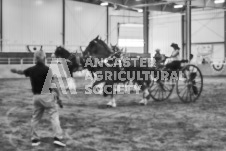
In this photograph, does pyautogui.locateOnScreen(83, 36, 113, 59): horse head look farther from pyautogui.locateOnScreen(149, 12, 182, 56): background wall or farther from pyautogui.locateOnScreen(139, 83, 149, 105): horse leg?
pyautogui.locateOnScreen(149, 12, 182, 56): background wall

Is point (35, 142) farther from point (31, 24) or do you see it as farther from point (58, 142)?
point (31, 24)

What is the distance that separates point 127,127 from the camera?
676 cm

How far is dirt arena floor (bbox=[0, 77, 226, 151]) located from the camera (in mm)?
5355

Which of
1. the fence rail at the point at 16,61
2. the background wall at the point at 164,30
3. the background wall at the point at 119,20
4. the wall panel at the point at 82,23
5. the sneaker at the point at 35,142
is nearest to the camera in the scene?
the sneaker at the point at 35,142

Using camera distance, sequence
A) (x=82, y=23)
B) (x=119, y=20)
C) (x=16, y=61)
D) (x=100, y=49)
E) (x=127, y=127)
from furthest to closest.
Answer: (x=119, y=20) → (x=82, y=23) → (x=16, y=61) → (x=100, y=49) → (x=127, y=127)

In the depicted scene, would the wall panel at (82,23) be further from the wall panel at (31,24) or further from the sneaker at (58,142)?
the sneaker at (58,142)

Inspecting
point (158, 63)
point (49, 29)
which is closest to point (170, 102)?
point (158, 63)

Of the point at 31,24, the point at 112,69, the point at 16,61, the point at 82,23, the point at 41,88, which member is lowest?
the point at 41,88

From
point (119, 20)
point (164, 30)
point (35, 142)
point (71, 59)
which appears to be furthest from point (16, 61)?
point (35, 142)

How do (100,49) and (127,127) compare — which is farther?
(100,49)

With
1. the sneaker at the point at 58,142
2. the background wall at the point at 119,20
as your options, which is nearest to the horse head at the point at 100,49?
the sneaker at the point at 58,142

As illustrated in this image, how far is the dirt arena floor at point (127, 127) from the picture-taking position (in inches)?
211

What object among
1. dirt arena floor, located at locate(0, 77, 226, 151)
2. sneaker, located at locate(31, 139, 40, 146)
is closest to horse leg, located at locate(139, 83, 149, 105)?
dirt arena floor, located at locate(0, 77, 226, 151)

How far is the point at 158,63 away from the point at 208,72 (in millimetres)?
19227
